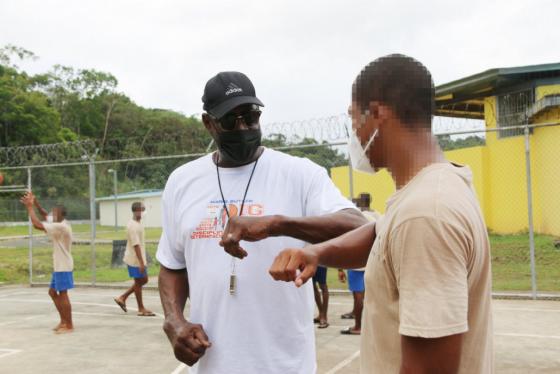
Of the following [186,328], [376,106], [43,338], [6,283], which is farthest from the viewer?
[6,283]

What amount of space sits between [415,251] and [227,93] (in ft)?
4.24

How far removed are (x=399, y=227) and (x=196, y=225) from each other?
1.17 meters

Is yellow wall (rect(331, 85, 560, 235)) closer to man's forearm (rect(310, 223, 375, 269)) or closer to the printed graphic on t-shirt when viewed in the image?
the printed graphic on t-shirt

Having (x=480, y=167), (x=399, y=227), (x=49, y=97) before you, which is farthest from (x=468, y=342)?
(x=49, y=97)

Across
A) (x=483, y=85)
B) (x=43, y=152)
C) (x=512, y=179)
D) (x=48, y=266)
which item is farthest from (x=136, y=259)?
(x=483, y=85)

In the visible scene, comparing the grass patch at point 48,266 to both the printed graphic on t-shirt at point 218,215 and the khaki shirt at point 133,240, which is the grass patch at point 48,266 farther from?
the printed graphic on t-shirt at point 218,215

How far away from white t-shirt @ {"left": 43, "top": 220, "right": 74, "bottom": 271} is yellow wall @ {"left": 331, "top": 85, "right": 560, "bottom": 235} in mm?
7472

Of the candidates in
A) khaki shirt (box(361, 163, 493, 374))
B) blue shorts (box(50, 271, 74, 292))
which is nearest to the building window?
blue shorts (box(50, 271, 74, 292))

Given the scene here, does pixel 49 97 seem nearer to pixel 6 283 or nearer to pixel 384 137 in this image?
pixel 6 283

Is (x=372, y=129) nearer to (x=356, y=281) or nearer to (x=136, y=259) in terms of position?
(x=356, y=281)

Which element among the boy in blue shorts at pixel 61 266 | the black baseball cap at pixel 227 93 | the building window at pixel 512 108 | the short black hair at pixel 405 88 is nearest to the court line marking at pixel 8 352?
the boy in blue shorts at pixel 61 266

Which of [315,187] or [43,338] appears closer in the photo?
[315,187]

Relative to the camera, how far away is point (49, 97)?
2368 inches

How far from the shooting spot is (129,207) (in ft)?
104
